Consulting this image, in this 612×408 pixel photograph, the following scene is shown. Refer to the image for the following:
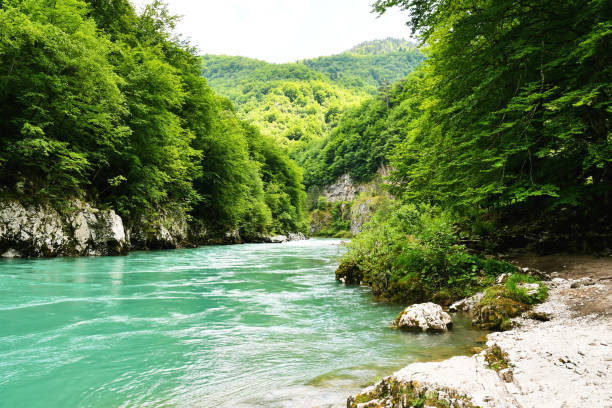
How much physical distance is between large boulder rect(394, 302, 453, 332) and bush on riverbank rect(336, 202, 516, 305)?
179 centimetres

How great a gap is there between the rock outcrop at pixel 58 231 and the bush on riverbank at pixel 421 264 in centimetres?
1431

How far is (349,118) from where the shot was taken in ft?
338

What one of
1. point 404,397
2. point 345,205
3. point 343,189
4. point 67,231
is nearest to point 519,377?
point 404,397

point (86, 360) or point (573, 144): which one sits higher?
point (573, 144)

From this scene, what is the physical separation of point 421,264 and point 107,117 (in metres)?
17.0

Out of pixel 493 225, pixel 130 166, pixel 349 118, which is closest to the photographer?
pixel 493 225

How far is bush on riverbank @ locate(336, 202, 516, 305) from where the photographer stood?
26.4 feet

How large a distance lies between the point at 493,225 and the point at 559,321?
618 centimetres

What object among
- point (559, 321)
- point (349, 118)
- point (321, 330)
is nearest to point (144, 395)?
point (321, 330)

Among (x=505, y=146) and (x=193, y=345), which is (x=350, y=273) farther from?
(x=193, y=345)

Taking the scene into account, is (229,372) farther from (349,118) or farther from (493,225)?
(349,118)

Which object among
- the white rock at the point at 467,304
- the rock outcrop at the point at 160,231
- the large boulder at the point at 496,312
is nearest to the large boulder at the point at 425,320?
the large boulder at the point at 496,312

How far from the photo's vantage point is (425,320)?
608 centimetres

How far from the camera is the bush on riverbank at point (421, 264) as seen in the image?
8055 millimetres
